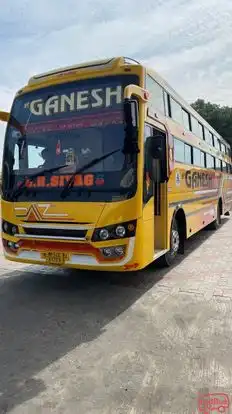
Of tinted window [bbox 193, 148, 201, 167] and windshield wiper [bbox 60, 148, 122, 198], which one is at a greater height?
tinted window [bbox 193, 148, 201, 167]

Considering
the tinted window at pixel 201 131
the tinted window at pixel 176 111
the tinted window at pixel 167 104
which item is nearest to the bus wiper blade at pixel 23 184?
the tinted window at pixel 167 104

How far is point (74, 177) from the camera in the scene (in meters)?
5.15

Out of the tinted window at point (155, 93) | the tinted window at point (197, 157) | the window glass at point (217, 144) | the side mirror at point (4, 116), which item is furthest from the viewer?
the window glass at point (217, 144)

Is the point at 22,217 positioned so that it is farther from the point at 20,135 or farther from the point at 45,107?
the point at 45,107

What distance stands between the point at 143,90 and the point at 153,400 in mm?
3692

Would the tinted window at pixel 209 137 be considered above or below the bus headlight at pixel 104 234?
above

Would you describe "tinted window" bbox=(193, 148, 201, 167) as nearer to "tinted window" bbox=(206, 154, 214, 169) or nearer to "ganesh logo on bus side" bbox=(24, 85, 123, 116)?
"tinted window" bbox=(206, 154, 214, 169)

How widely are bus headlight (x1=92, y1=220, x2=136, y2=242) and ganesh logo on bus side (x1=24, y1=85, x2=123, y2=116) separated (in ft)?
5.31

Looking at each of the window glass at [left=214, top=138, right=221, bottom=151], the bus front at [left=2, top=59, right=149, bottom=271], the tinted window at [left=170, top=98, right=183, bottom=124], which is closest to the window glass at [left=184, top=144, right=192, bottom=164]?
the tinted window at [left=170, top=98, right=183, bottom=124]

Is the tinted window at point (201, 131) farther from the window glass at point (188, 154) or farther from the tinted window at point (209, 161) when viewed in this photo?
the window glass at point (188, 154)

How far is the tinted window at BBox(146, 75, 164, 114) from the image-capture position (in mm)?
5645

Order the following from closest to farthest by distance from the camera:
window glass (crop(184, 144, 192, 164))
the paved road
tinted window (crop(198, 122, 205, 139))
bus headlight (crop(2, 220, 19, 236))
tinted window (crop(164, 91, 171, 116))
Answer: the paved road → bus headlight (crop(2, 220, 19, 236)) → tinted window (crop(164, 91, 171, 116)) → window glass (crop(184, 144, 192, 164)) → tinted window (crop(198, 122, 205, 139))

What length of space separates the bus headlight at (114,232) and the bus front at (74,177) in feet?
0.04

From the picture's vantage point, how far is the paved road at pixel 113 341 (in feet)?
9.98
